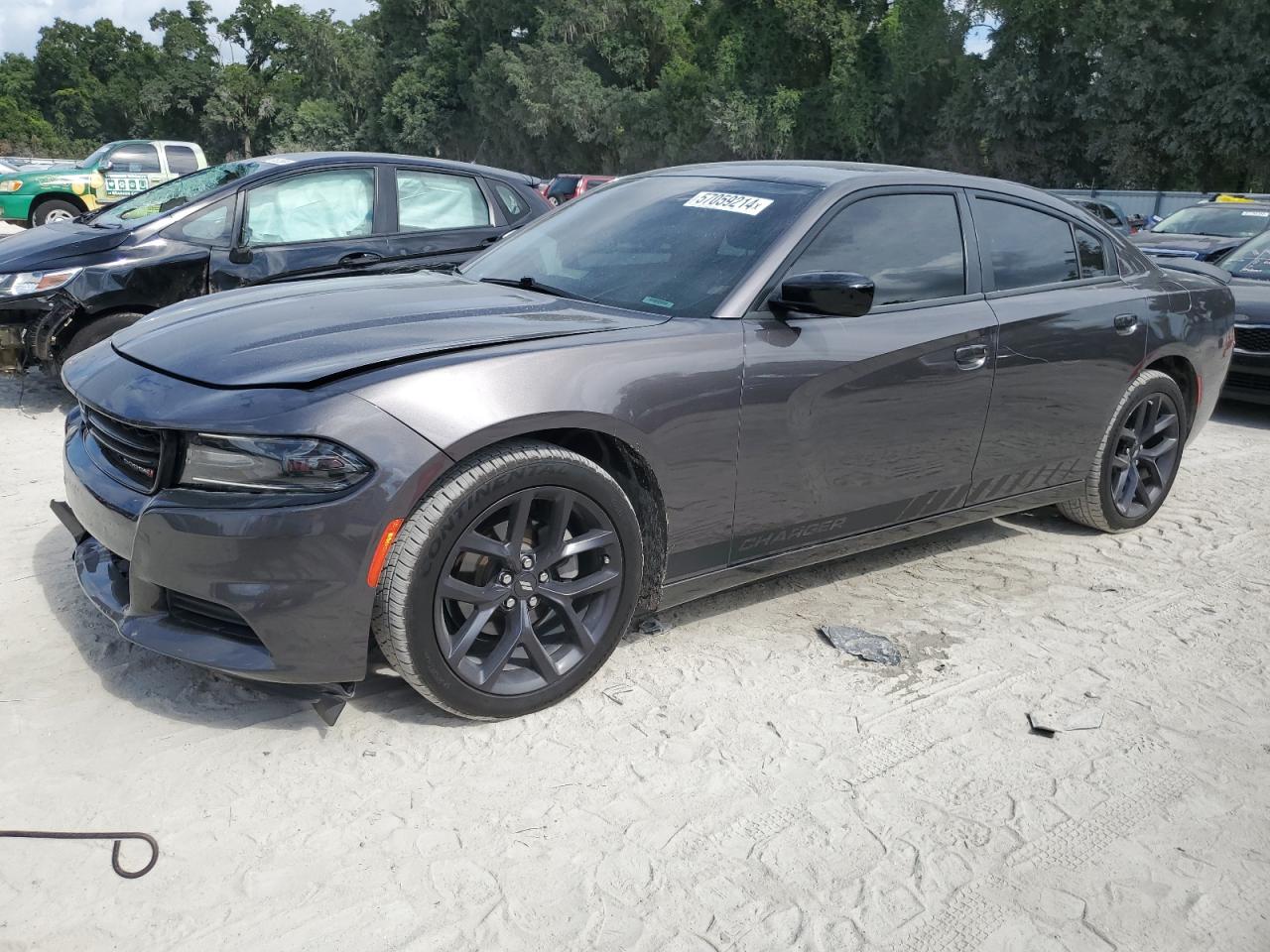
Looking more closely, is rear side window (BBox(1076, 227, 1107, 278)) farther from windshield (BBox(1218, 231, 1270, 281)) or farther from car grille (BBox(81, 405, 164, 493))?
windshield (BBox(1218, 231, 1270, 281))

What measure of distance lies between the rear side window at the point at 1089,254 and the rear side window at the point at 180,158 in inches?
737

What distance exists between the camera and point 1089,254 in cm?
478

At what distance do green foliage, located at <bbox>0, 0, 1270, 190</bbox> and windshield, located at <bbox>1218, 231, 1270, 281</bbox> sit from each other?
25.1 meters

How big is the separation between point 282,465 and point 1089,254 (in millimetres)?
3650

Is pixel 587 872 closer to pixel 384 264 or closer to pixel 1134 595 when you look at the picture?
pixel 1134 595

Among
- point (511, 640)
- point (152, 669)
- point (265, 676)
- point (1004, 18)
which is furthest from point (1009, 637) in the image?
point (1004, 18)

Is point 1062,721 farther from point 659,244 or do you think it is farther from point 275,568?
point 275,568

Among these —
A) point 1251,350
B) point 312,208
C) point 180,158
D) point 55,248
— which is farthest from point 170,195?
point 180,158

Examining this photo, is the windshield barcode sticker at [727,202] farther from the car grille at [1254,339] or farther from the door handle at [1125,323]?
the car grille at [1254,339]

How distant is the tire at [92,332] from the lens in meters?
6.43

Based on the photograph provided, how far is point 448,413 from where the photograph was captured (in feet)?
9.38

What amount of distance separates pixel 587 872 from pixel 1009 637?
6.86ft

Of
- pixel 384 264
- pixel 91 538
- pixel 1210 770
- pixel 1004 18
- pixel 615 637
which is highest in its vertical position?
pixel 1004 18

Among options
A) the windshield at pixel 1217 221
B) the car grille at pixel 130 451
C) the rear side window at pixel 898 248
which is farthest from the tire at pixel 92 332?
the windshield at pixel 1217 221
